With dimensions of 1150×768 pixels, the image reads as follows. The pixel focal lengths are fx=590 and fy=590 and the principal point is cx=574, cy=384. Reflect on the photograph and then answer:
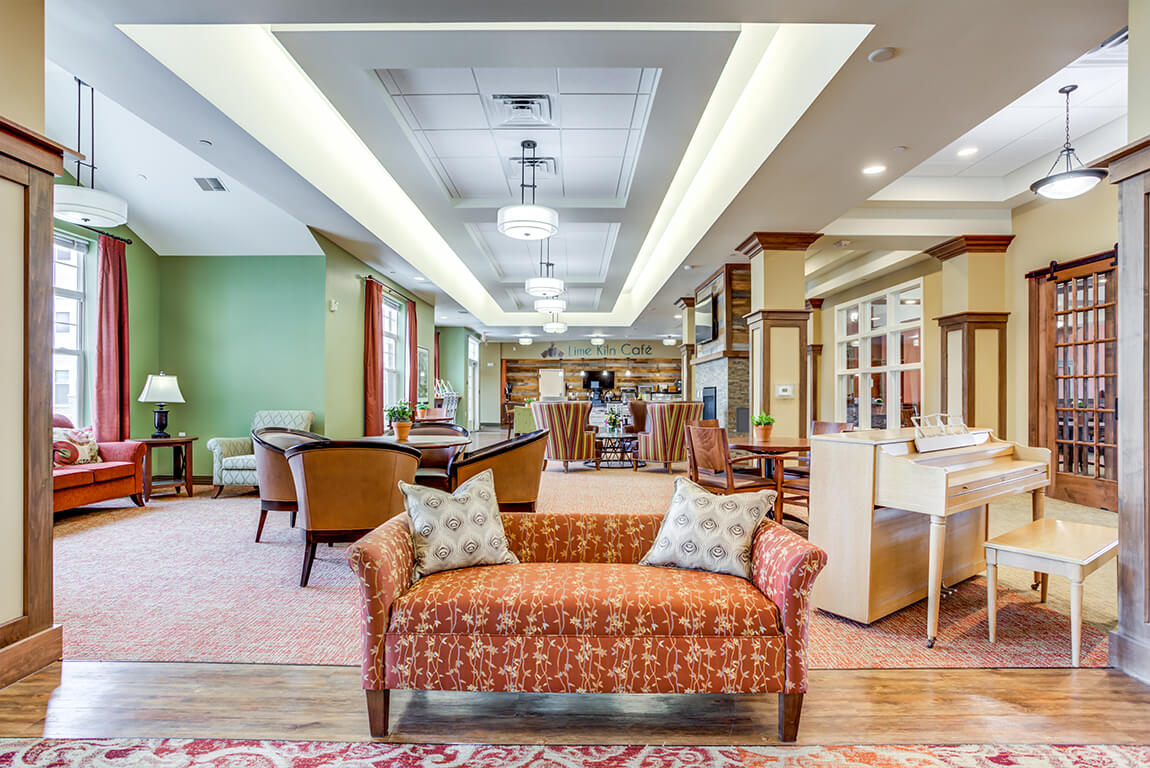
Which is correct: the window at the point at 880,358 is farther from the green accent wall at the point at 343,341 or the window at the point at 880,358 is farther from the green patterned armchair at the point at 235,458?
the green patterned armchair at the point at 235,458

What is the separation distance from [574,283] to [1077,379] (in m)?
8.07

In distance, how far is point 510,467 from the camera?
4566 millimetres

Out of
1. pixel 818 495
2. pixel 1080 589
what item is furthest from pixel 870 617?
pixel 1080 589

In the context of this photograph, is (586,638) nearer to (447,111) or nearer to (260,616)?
(260,616)

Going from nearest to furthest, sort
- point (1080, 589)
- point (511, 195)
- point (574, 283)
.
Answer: point (1080, 589)
point (511, 195)
point (574, 283)

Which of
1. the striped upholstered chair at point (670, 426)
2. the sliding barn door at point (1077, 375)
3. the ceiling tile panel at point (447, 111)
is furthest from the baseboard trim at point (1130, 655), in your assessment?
the striped upholstered chair at point (670, 426)

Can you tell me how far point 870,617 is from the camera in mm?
2980

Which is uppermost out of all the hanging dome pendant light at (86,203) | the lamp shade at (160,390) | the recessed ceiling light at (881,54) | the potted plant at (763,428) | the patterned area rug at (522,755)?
the recessed ceiling light at (881,54)

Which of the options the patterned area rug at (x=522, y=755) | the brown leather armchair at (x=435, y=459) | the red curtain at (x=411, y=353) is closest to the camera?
the patterned area rug at (x=522, y=755)

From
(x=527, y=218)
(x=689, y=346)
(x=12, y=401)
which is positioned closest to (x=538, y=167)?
(x=527, y=218)

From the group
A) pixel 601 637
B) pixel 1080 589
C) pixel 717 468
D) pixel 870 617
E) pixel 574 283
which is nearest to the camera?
pixel 601 637

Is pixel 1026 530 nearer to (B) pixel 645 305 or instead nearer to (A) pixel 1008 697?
(A) pixel 1008 697

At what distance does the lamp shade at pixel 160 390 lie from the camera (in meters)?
6.56

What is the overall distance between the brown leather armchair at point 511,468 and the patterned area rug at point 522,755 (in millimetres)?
2511
